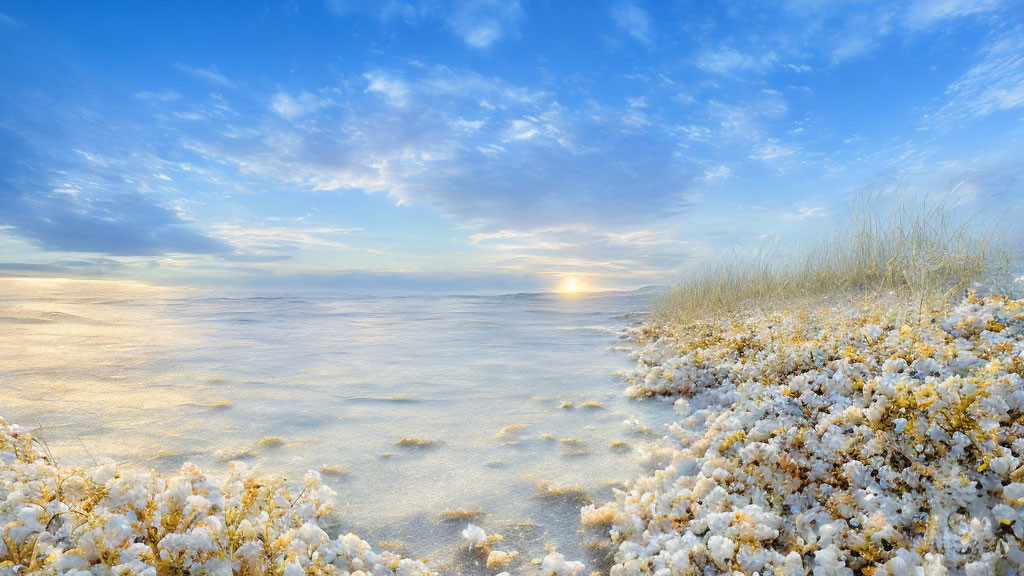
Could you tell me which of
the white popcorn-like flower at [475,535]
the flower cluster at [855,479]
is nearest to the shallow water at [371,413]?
the white popcorn-like flower at [475,535]

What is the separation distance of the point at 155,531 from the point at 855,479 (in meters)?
3.02

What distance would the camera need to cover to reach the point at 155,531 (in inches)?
76.4

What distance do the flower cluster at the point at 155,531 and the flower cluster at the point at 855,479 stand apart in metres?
1.23

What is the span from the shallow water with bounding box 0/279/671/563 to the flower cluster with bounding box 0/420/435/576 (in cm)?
57

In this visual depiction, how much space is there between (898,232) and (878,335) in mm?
5118

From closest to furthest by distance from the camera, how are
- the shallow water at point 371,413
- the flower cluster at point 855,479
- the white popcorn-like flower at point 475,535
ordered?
1. the flower cluster at point 855,479
2. the white popcorn-like flower at point 475,535
3. the shallow water at point 371,413

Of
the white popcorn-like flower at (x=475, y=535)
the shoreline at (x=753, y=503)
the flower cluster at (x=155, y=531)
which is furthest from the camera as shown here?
the white popcorn-like flower at (x=475, y=535)

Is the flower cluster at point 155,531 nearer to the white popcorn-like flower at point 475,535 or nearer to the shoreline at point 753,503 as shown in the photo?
the shoreline at point 753,503

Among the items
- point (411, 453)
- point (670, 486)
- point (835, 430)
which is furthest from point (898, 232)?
point (411, 453)

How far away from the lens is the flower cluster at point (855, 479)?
A: 2098mm

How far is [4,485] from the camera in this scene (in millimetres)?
2166

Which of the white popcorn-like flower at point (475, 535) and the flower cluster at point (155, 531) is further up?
the flower cluster at point (155, 531)

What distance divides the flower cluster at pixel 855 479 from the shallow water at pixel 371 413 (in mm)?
504

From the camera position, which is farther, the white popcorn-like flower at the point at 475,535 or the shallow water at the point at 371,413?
the shallow water at the point at 371,413
